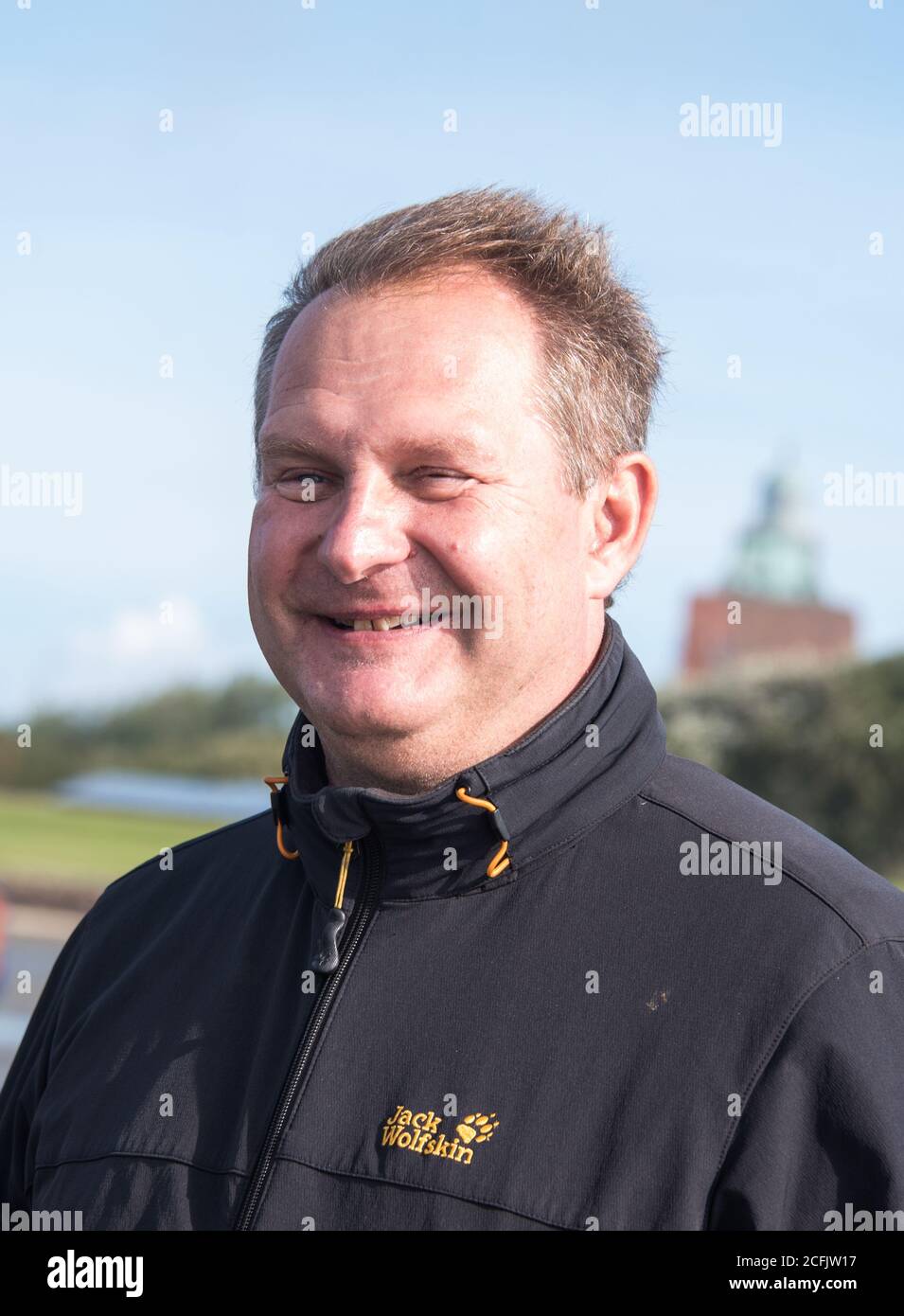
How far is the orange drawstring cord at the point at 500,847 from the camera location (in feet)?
7.06

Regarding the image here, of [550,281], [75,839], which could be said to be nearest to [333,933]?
[550,281]

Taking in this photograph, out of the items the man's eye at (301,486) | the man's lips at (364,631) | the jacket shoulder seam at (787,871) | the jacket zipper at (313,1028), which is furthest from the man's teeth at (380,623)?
the jacket shoulder seam at (787,871)

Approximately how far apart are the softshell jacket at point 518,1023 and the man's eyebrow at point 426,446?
0.41 m

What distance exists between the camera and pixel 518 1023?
2066 mm

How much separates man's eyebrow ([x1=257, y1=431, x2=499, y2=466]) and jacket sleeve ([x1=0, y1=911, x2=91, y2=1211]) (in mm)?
1030

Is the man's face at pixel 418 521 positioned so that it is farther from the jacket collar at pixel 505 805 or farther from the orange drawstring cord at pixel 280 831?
the orange drawstring cord at pixel 280 831

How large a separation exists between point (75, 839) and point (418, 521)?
18.0 m

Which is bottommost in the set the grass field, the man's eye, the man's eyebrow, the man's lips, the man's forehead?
the grass field

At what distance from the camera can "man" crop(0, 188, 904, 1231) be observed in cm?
193

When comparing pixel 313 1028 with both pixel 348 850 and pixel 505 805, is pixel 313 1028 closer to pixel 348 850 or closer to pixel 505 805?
pixel 348 850

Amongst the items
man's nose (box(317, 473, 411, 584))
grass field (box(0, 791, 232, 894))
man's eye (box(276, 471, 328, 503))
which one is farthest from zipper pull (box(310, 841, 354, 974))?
grass field (box(0, 791, 232, 894))

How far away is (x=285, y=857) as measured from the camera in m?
2.48

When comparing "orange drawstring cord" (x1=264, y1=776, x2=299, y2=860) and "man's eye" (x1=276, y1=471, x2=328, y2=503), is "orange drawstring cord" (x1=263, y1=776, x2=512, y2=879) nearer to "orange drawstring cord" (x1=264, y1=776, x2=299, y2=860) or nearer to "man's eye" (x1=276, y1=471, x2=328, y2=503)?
"orange drawstring cord" (x1=264, y1=776, x2=299, y2=860)
